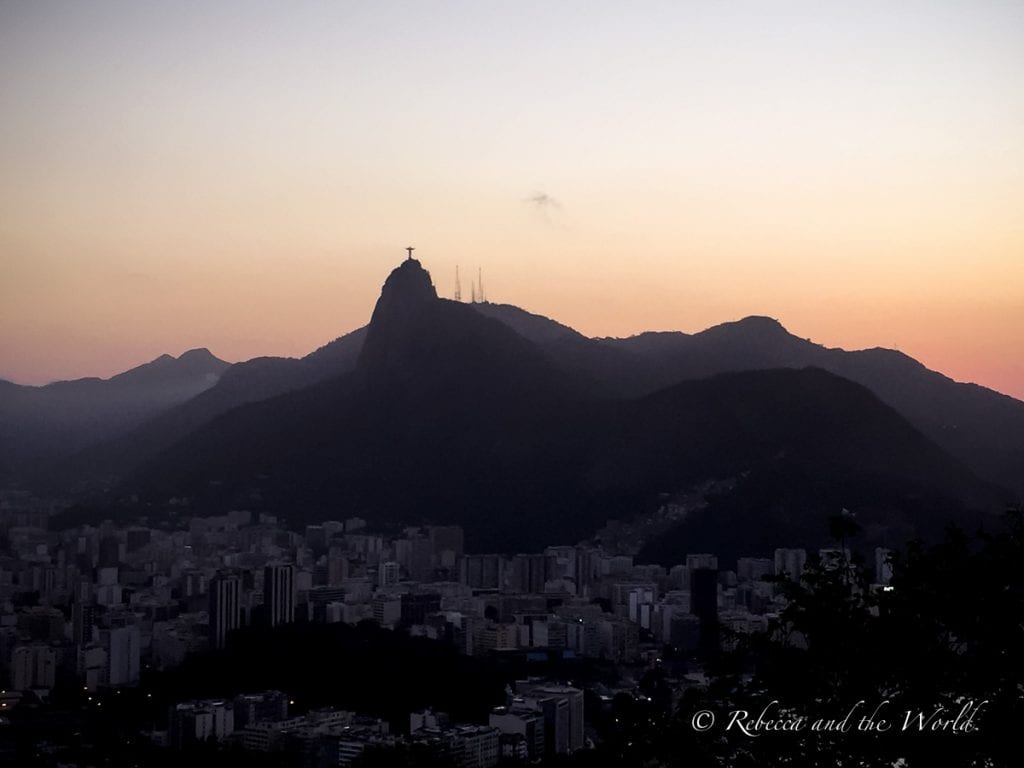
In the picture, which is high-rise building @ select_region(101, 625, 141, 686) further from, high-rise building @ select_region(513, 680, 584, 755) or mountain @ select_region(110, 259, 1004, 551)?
mountain @ select_region(110, 259, 1004, 551)

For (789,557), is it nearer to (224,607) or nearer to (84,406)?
(224,607)

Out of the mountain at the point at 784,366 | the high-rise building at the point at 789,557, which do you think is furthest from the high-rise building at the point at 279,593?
the mountain at the point at 784,366

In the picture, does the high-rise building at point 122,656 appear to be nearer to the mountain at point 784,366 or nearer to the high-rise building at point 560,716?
the high-rise building at point 560,716

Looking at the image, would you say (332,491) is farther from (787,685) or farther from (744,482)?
(787,685)

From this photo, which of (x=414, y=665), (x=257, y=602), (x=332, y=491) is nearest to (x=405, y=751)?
(x=414, y=665)

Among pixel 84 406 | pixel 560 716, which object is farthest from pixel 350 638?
pixel 84 406

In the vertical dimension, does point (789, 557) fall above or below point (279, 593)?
above
